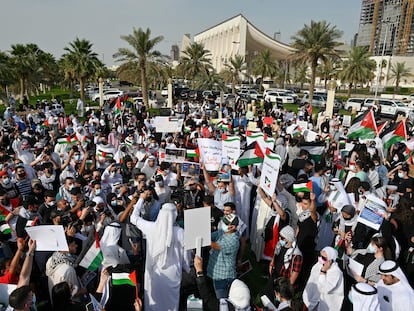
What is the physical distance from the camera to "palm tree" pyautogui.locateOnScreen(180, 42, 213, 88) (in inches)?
1630

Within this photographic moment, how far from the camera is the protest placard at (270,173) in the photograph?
16.4 feet

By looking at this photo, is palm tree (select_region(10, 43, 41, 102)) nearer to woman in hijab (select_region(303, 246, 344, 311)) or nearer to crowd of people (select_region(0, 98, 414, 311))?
crowd of people (select_region(0, 98, 414, 311))

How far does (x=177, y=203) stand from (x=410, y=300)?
3328mm

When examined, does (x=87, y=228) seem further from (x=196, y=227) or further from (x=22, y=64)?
(x=22, y=64)

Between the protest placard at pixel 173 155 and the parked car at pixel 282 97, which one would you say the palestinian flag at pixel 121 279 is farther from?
the parked car at pixel 282 97

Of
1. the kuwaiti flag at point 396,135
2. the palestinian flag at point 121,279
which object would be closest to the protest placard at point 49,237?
the palestinian flag at point 121,279

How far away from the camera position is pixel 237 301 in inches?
114

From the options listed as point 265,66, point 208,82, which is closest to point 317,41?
point 208,82

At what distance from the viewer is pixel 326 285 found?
12.0ft

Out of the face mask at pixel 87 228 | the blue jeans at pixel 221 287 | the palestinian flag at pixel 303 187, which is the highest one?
the palestinian flag at pixel 303 187

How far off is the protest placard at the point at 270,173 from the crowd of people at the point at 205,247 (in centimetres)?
23

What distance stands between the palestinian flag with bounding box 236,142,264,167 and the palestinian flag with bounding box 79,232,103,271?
3.46 metres

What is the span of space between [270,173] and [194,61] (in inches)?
1523

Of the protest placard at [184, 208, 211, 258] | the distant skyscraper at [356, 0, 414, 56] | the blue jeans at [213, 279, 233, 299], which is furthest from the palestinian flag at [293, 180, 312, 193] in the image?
the distant skyscraper at [356, 0, 414, 56]
